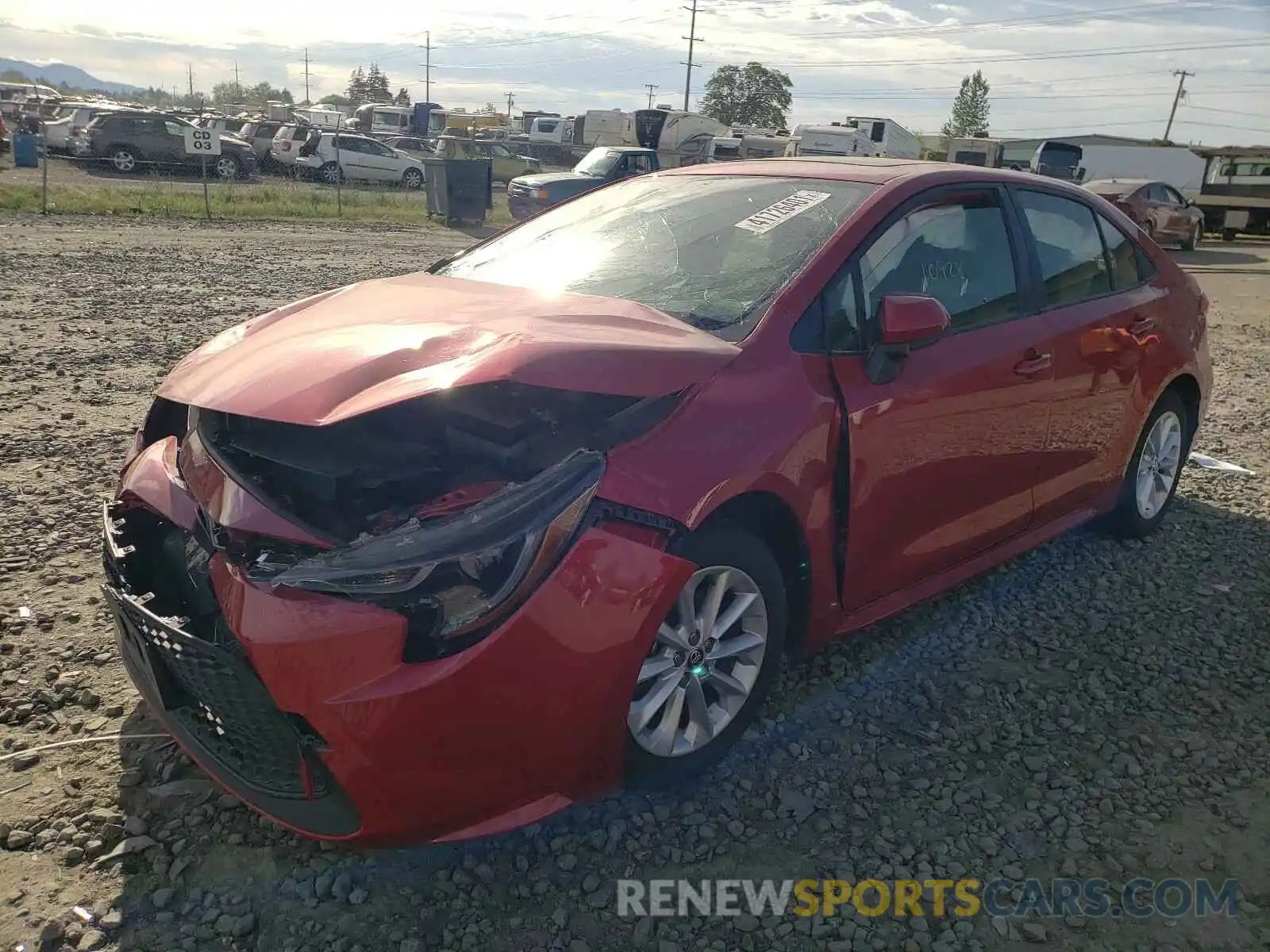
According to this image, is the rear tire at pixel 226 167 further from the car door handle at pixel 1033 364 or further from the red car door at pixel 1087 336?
the car door handle at pixel 1033 364

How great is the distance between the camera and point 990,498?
3.56 meters

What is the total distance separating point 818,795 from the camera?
279 centimetres

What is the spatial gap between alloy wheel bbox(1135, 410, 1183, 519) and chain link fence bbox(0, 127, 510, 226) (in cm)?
1698

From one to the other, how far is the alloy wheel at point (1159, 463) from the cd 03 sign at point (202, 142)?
26.8m

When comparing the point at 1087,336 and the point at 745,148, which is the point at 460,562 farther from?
the point at 745,148

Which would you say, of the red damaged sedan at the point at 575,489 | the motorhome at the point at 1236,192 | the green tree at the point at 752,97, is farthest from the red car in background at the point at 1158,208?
the green tree at the point at 752,97

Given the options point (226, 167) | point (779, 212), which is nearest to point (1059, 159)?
point (226, 167)

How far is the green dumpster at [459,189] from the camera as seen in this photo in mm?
20297

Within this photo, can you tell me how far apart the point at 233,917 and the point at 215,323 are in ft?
23.0

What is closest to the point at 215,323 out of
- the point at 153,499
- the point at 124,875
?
the point at 153,499

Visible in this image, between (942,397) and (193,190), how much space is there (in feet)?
74.5

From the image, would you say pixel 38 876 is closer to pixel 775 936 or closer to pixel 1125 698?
pixel 775 936

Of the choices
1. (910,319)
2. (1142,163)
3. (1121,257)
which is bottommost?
(910,319)

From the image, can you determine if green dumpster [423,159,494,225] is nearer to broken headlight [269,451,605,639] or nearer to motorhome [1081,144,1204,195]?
broken headlight [269,451,605,639]
